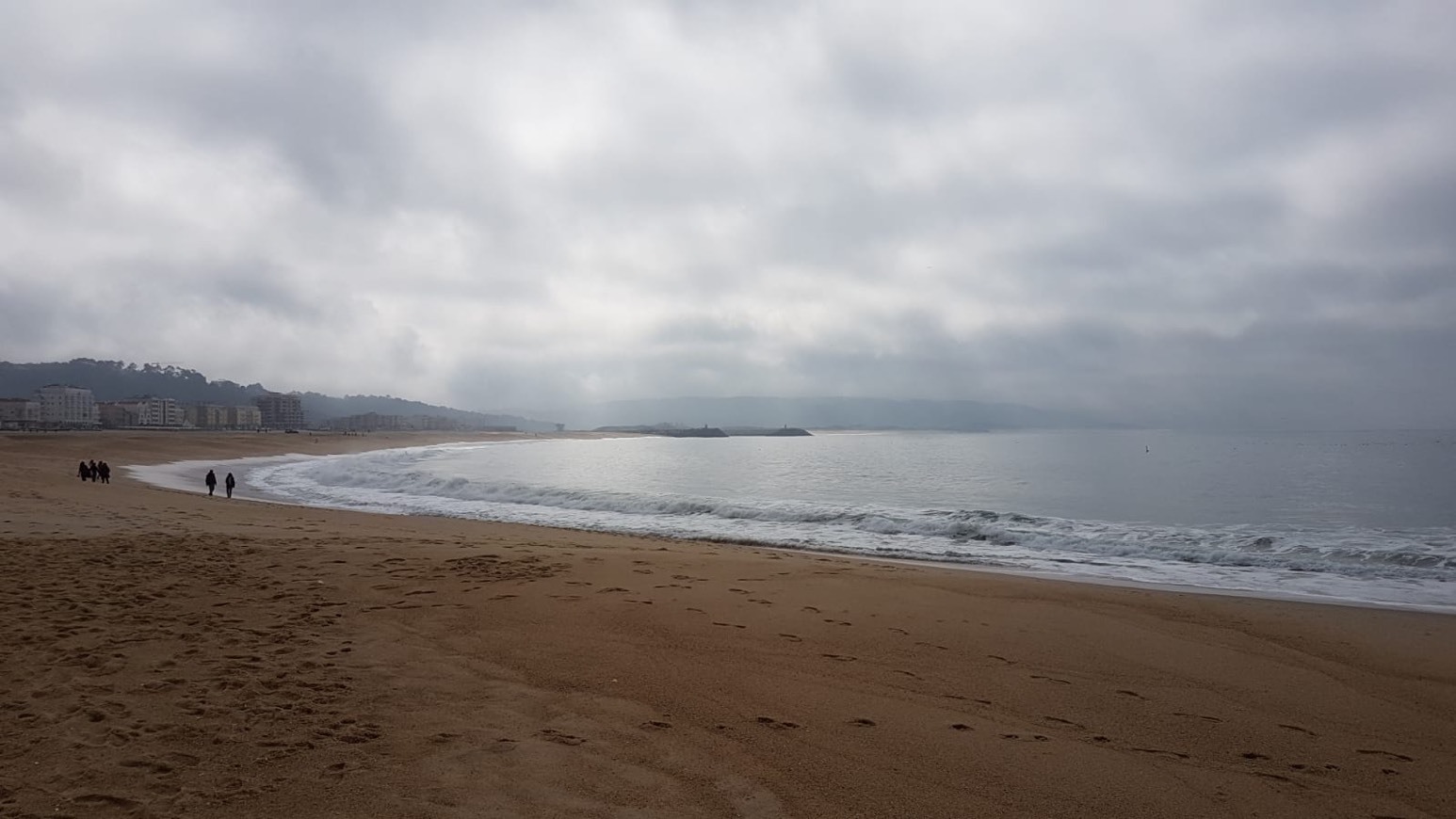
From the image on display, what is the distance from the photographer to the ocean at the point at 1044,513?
15.2m

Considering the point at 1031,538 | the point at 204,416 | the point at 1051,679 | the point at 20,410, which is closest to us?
the point at 1051,679

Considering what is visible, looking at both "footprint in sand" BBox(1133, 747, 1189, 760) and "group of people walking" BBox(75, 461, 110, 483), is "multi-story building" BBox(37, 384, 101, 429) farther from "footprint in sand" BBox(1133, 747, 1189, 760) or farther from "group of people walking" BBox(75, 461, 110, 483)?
"footprint in sand" BBox(1133, 747, 1189, 760)

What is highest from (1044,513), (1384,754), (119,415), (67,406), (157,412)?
(67,406)

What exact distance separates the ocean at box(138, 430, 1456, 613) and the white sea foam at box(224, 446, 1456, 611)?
0.22ft

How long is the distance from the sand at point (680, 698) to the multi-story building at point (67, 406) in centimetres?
20291

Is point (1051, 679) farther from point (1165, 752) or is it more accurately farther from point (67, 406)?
point (67, 406)

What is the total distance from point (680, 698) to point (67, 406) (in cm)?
22543

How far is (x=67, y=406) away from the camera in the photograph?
16925cm

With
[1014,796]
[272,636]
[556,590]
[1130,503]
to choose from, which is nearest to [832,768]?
[1014,796]

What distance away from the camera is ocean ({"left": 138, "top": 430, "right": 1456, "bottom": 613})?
1523 centimetres

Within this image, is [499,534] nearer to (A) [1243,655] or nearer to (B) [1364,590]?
(A) [1243,655]

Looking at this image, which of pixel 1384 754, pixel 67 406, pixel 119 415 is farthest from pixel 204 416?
pixel 1384 754

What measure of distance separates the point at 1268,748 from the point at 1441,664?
15.0 feet

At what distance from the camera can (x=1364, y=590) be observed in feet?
43.1
